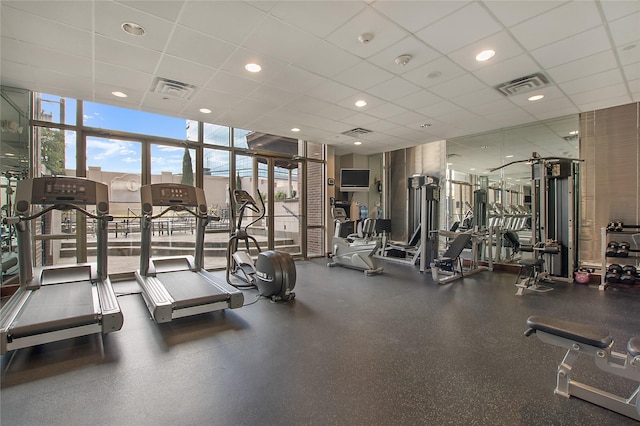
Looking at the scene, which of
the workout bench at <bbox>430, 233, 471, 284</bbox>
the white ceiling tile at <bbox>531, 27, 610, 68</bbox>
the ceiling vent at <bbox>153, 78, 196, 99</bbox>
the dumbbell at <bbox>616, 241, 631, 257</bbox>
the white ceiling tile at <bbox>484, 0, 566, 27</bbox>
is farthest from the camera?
the workout bench at <bbox>430, 233, 471, 284</bbox>

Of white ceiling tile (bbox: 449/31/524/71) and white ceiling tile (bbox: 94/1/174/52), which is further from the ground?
white ceiling tile (bbox: 94/1/174/52)

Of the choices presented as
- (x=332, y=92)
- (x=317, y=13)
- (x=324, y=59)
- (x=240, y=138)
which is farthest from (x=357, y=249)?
(x=317, y=13)

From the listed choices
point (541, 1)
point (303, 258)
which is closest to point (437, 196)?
point (303, 258)

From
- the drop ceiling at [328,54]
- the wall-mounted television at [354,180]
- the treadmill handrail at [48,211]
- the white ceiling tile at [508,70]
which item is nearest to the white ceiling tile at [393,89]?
the drop ceiling at [328,54]

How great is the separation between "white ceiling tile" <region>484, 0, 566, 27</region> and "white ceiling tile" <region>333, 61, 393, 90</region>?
1350 mm

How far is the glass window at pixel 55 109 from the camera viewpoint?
4652 millimetres

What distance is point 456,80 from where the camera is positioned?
13.1 feet

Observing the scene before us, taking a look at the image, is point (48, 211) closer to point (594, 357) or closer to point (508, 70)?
point (594, 357)

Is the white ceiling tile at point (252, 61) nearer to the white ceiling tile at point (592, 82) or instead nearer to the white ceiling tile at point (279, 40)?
the white ceiling tile at point (279, 40)

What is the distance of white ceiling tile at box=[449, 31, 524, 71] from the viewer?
3.04 metres

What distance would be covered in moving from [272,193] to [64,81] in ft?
13.5

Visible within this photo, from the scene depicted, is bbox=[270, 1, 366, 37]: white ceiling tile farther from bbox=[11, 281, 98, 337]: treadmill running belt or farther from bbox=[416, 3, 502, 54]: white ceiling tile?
bbox=[11, 281, 98, 337]: treadmill running belt

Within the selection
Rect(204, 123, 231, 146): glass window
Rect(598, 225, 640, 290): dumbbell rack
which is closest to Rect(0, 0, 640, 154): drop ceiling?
Rect(204, 123, 231, 146): glass window

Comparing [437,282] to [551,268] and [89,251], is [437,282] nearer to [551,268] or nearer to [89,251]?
[551,268]
